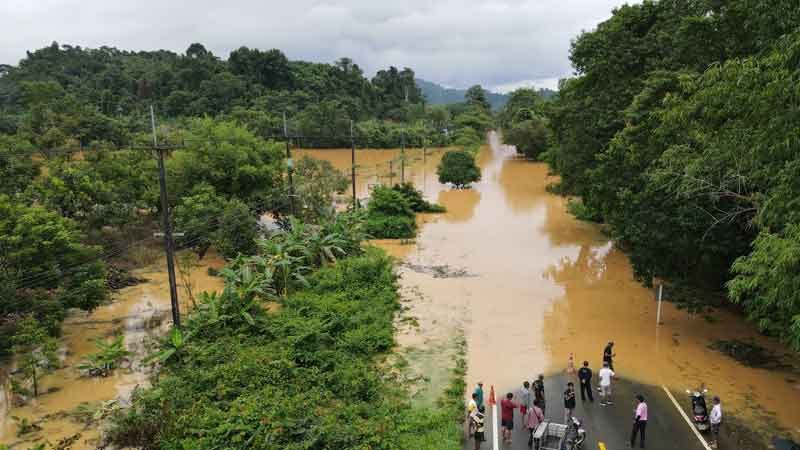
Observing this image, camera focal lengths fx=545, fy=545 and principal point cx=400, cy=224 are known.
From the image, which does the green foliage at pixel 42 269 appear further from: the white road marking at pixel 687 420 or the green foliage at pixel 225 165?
the white road marking at pixel 687 420

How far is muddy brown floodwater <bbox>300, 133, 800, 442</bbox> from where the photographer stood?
12930 millimetres

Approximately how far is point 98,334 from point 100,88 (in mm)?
58752

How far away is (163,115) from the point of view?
63.3m

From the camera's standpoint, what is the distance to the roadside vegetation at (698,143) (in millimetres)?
7746

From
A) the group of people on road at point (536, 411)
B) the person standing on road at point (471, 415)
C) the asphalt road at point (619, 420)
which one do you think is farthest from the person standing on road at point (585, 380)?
the person standing on road at point (471, 415)

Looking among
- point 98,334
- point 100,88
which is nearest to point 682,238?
point 98,334

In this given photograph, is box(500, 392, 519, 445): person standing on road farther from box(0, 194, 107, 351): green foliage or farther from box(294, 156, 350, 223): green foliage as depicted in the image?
box(294, 156, 350, 223): green foliage

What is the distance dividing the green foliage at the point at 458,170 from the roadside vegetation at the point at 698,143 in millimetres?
16554

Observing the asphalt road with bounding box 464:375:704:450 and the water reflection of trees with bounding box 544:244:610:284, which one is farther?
the water reflection of trees with bounding box 544:244:610:284

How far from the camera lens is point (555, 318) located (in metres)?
17.1

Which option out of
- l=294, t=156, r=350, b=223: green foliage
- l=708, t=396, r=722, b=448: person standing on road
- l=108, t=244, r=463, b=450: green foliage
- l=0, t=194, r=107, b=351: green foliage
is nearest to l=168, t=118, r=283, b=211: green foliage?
l=294, t=156, r=350, b=223: green foliage

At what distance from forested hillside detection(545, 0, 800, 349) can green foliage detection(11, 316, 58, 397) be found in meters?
14.1

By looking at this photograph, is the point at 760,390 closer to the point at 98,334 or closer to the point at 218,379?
the point at 218,379

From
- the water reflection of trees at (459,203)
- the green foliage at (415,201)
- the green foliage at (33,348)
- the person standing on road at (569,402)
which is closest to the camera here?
the person standing on road at (569,402)
